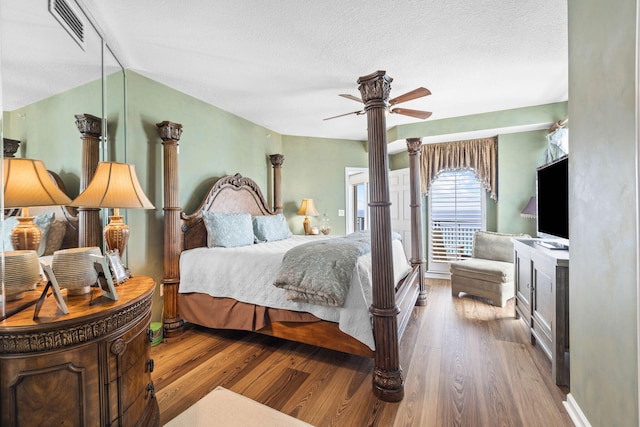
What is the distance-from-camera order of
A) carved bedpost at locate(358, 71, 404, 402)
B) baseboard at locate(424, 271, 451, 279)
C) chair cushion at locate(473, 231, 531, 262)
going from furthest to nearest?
baseboard at locate(424, 271, 451, 279) → chair cushion at locate(473, 231, 531, 262) → carved bedpost at locate(358, 71, 404, 402)

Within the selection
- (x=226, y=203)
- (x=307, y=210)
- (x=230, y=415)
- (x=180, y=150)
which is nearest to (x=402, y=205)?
(x=307, y=210)

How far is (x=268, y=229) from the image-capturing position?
3.72 meters

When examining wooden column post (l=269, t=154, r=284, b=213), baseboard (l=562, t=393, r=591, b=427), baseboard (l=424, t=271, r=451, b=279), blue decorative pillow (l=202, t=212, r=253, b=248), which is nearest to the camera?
baseboard (l=562, t=393, r=591, b=427)

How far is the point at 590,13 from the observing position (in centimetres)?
131

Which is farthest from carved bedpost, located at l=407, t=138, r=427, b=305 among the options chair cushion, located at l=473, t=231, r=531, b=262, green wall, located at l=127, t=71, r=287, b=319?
green wall, located at l=127, t=71, r=287, b=319

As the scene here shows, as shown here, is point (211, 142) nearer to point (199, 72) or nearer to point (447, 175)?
point (199, 72)

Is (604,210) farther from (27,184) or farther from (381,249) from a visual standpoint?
(27,184)

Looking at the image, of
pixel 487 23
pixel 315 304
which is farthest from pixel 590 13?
pixel 315 304

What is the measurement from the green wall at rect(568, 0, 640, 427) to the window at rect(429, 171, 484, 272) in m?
3.31

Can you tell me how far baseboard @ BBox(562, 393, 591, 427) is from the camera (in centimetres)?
138

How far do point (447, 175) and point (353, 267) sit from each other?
11.7ft

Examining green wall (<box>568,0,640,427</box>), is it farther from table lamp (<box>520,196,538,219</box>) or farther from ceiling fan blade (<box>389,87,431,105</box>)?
table lamp (<box>520,196,538,219</box>)

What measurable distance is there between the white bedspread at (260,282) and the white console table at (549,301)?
1.12m

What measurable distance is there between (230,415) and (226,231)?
71.9 inches
